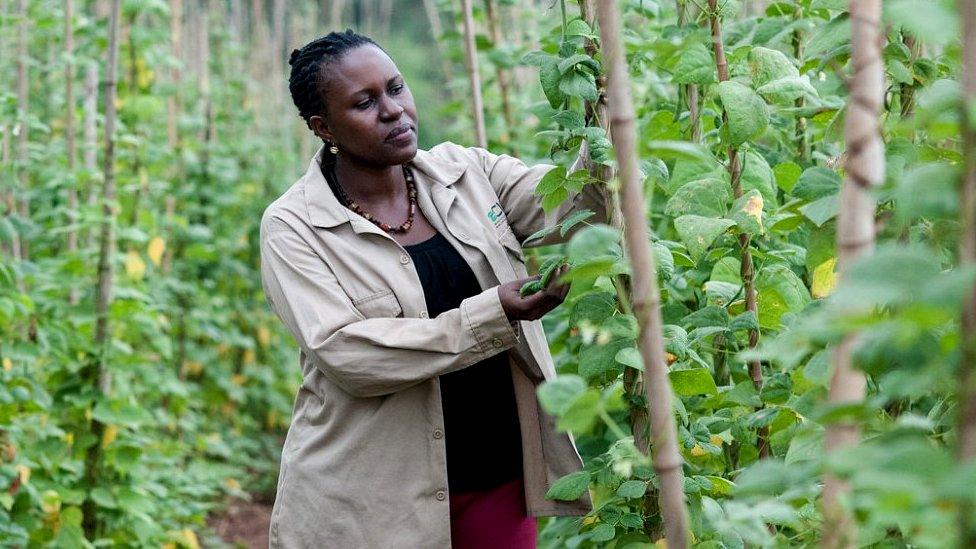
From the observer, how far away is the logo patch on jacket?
7.56ft

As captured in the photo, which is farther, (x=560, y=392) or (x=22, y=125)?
(x=22, y=125)

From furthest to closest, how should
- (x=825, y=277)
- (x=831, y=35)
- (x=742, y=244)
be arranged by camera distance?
1. (x=742, y=244)
2. (x=825, y=277)
3. (x=831, y=35)

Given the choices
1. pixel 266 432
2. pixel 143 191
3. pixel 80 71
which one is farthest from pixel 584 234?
pixel 266 432

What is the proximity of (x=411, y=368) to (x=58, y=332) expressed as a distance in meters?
1.64

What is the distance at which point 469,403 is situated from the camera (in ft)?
7.50

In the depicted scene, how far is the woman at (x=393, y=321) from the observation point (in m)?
2.20

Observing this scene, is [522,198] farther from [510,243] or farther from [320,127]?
[320,127]

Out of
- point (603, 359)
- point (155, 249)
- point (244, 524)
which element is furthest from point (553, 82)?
point (244, 524)

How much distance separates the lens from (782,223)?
1.61 metres

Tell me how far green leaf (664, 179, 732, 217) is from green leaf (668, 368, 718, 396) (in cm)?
25

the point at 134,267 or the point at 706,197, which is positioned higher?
the point at 706,197

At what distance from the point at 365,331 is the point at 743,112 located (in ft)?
2.41

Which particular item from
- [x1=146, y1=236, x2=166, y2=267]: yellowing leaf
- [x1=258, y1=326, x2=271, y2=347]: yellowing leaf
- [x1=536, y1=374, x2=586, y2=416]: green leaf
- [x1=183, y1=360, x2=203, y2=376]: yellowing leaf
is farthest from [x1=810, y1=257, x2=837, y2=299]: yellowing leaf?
[x1=258, y1=326, x2=271, y2=347]: yellowing leaf

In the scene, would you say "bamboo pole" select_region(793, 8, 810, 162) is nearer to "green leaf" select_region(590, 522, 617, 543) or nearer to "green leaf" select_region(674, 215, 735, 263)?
"green leaf" select_region(674, 215, 735, 263)
